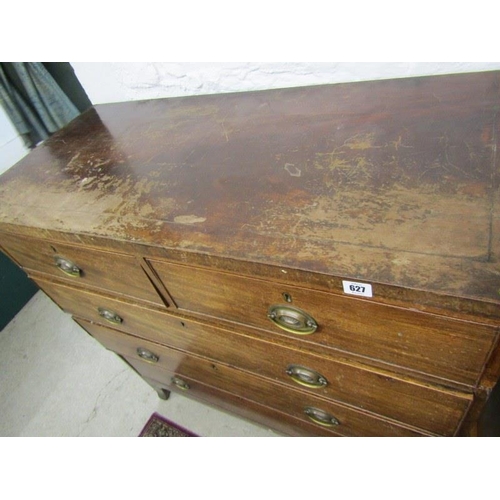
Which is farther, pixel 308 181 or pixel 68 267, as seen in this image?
pixel 68 267

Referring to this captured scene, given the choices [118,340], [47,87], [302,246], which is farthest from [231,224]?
[47,87]

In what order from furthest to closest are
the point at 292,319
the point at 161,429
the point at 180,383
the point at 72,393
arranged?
the point at 72,393, the point at 161,429, the point at 180,383, the point at 292,319

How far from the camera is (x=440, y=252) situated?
1.52 feet

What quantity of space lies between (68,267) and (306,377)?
2.03 ft

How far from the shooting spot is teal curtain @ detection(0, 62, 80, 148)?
1.80 metres

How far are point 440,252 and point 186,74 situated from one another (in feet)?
2.85

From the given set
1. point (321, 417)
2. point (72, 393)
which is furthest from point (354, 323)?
point (72, 393)

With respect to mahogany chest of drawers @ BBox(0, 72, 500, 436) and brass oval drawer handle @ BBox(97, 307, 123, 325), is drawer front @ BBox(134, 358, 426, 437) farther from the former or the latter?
brass oval drawer handle @ BBox(97, 307, 123, 325)

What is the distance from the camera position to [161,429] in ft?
5.04

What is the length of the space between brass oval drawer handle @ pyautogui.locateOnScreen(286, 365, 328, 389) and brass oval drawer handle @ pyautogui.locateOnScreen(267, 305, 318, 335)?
0.56 feet

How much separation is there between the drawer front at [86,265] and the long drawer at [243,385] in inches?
11.0

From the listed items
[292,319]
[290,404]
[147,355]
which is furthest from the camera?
[147,355]

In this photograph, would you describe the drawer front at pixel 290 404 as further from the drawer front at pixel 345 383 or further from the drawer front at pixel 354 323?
the drawer front at pixel 354 323

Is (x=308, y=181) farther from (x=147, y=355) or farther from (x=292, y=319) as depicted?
(x=147, y=355)
